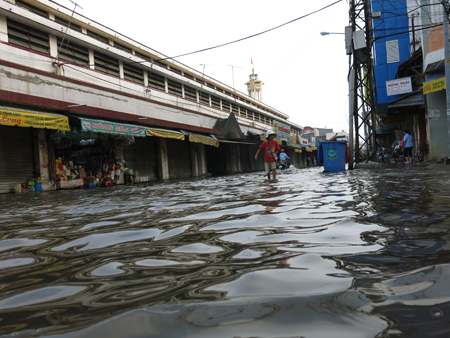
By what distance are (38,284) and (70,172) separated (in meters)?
12.8

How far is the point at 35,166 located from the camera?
40.5ft

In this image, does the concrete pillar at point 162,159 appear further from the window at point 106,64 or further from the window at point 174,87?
the window at point 174,87

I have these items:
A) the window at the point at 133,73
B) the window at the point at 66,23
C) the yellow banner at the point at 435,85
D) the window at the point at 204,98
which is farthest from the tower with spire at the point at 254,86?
the yellow banner at the point at 435,85

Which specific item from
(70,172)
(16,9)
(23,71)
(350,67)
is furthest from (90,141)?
(350,67)

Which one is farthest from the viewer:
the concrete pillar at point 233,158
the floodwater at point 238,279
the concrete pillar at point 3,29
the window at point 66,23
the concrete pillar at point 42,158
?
the concrete pillar at point 233,158

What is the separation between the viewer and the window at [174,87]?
2395 cm

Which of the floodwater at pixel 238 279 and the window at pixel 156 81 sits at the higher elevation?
the window at pixel 156 81

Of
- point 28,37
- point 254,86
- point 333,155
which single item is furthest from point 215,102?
point 254,86

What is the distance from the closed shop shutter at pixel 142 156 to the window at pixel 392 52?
22905mm

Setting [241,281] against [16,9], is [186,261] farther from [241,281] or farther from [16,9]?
[16,9]

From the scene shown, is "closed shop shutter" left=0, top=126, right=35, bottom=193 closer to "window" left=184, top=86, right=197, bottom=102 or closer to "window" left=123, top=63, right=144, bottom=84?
"window" left=123, top=63, right=144, bottom=84

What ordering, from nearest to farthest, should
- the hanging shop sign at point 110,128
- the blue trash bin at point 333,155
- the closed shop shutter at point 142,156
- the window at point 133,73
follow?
the hanging shop sign at point 110,128 → the blue trash bin at point 333,155 → the closed shop shutter at point 142,156 → the window at point 133,73

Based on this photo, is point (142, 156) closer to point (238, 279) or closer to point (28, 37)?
point (28, 37)

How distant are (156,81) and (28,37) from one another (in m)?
8.88
